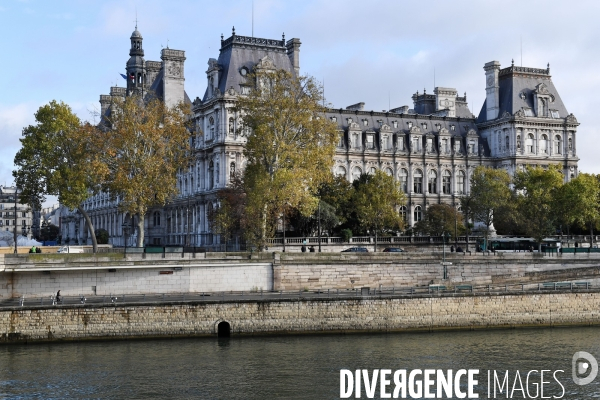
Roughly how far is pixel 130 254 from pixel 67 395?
2294 centimetres

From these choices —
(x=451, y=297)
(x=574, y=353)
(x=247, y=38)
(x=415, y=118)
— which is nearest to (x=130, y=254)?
(x=451, y=297)

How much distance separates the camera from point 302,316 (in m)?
55.3

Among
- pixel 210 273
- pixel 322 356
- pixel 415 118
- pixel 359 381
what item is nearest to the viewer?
pixel 359 381

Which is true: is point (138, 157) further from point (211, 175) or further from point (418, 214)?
point (418, 214)

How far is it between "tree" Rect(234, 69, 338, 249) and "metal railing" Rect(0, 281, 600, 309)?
897 centimetres

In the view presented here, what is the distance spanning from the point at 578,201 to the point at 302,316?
40.7m

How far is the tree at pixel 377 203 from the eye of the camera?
8825 centimetres

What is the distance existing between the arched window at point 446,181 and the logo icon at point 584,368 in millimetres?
64572

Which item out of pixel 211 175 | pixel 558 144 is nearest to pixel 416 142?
pixel 558 144

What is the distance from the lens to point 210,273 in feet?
207

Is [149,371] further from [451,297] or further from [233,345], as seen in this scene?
[451,297]

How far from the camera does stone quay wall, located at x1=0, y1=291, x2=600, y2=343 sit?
5150 centimetres

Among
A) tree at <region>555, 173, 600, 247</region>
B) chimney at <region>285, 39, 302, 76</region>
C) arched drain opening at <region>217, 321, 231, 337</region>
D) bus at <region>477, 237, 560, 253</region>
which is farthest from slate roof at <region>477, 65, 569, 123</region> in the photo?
arched drain opening at <region>217, 321, 231, 337</region>

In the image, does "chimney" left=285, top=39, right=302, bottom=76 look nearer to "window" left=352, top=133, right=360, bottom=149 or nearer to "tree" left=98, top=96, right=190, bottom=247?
"window" left=352, top=133, right=360, bottom=149
